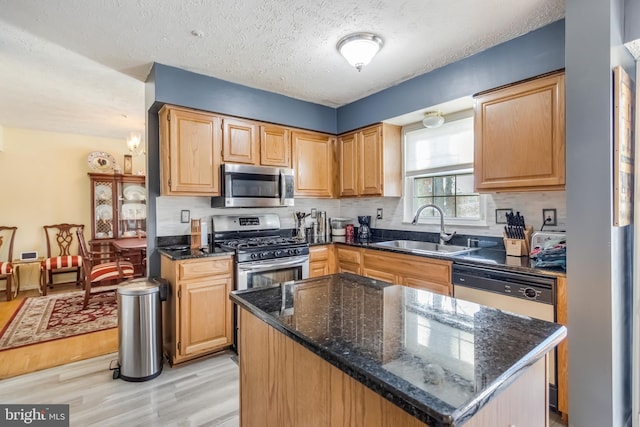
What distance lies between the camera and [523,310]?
1.93 meters

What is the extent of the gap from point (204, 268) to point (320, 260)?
1.20 meters

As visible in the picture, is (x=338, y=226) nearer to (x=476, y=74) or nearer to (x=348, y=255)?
(x=348, y=255)

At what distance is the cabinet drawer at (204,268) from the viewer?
8.23ft

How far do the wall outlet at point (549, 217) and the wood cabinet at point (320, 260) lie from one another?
1.90 meters

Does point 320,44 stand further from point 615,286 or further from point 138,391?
point 138,391

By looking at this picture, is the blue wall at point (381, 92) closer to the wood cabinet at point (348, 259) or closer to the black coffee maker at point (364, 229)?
the black coffee maker at point (364, 229)

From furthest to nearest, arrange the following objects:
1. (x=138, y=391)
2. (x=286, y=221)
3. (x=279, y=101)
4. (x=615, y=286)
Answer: (x=286, y=221) → (x=279, y=101) → (x=138, y=391) → (x=615, y=286)

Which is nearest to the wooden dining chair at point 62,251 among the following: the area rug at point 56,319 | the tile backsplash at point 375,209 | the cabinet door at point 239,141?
the area rug at point 56,319

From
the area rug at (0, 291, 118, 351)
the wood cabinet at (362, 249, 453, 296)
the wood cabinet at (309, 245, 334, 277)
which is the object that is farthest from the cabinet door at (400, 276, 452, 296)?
the area rug at (0, 291, 118, 351)

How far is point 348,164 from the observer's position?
371cm

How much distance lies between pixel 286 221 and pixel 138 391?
6.98 ft


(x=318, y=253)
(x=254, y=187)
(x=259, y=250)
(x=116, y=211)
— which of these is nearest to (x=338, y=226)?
(x=318, y=253)

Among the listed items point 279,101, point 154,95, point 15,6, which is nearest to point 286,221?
point 279,101

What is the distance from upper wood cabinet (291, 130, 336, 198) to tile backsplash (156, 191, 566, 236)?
0.33 m
